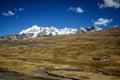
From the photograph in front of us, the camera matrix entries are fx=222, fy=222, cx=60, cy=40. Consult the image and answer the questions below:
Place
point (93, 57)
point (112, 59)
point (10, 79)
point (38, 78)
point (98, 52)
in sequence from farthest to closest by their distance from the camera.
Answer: point (98, 52), point (93, 57), point (112, 59), point (38, 78), point (10, 79)

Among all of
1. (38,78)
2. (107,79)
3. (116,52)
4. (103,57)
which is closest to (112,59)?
(103,57)

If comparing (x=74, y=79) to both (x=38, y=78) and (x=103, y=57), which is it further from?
(x=103, y=57)

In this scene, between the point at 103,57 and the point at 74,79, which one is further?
the point at 103,57

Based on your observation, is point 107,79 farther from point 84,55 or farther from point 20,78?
point 84,55

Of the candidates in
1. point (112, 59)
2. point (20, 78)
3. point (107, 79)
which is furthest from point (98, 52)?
point (20, 78)

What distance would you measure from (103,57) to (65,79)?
3713 inches

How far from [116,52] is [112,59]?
24.9 metres

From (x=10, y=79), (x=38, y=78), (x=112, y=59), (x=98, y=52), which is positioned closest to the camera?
(x=10, y=79)

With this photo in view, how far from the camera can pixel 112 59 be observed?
15938 centimetres

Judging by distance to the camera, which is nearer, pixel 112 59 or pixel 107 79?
pixel 107 79

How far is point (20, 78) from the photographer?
72.0 m

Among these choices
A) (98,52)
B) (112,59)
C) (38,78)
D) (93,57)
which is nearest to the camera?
(38,78)

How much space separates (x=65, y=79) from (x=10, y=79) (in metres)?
19.5

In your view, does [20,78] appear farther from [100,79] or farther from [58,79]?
[100,79]
